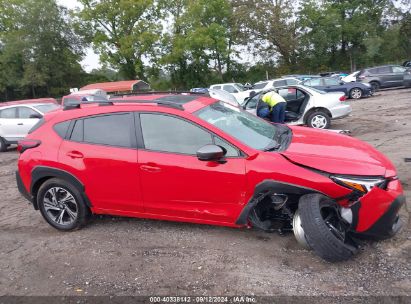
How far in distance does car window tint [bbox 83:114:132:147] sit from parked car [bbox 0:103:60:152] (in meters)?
7.86

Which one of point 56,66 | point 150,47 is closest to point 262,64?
point 150,47

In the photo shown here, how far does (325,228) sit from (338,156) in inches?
31.2

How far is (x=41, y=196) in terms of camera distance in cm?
475

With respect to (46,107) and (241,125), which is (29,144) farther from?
(46,107)

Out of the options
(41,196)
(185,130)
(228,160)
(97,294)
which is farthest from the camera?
(41,196)

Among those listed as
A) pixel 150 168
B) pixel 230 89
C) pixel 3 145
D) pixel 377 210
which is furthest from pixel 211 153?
pixel 230 89

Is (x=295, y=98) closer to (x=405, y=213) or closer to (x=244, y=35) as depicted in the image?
(x=405, y=213)

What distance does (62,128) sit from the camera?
186 inches

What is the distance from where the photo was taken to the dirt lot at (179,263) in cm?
326

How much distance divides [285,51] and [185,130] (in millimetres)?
37320

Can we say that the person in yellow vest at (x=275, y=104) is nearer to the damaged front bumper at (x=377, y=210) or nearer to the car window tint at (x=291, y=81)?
the damaged front bumper at (x=377, y=210)

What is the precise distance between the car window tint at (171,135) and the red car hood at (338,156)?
0.96 metres

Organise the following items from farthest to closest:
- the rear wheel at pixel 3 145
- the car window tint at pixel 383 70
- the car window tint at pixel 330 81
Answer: the car window tint at pixel 383 70
the car window tint at pixel 330 81
the rear wheel at pixel 3 145

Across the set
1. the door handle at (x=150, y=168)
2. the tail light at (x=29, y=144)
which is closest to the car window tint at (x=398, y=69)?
the door handle at (x=150, y=168)
